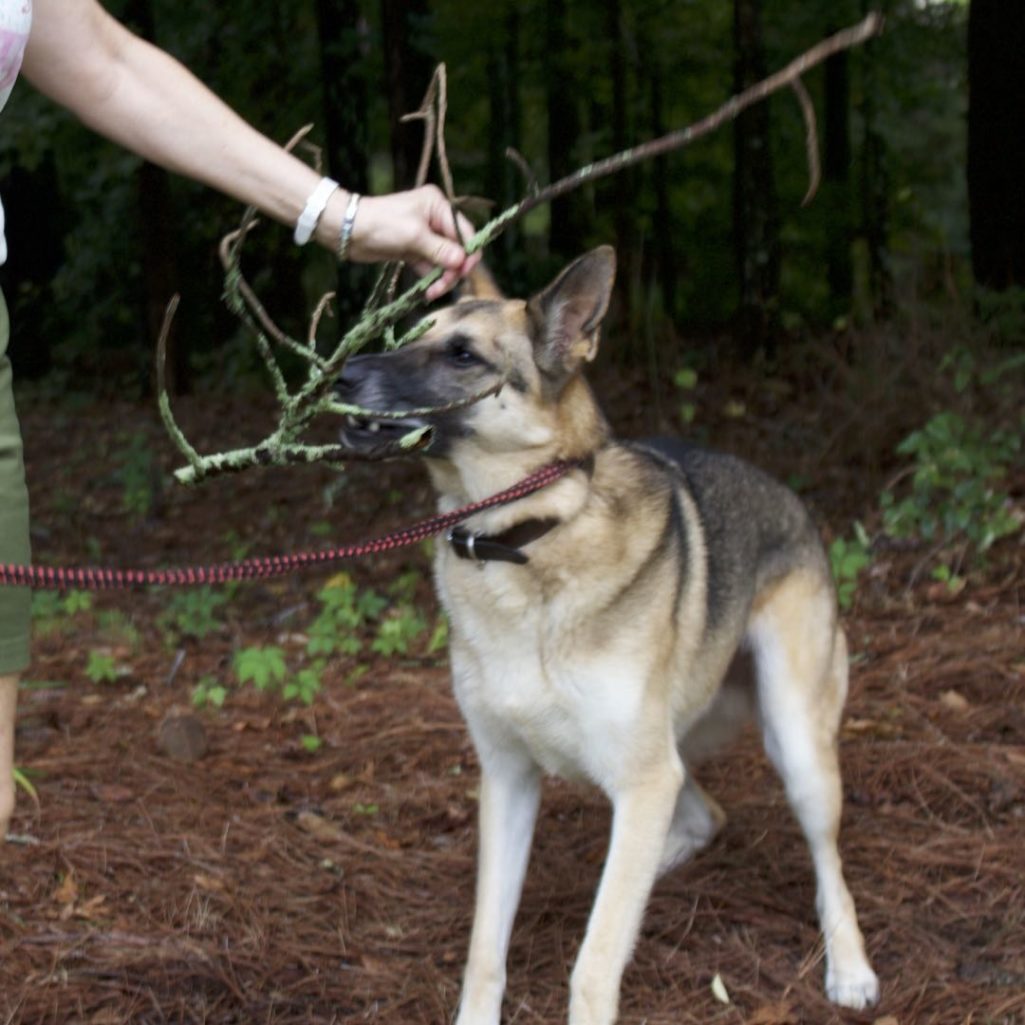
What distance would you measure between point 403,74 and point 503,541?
9589 millimetres

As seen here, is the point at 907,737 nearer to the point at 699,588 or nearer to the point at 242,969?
the point at 699,588

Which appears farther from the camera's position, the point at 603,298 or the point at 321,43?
the point at 321,43

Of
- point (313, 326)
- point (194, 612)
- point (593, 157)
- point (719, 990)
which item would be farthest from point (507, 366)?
point (593, 157)

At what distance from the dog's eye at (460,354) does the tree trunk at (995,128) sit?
868 cm

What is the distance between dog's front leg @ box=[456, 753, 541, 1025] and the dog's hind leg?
0.85 metres

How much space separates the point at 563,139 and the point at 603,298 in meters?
15.9

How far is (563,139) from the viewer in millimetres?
18938

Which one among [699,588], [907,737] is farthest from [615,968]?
[907,737]

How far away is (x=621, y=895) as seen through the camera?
146 inches

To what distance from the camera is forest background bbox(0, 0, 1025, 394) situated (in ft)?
39.7

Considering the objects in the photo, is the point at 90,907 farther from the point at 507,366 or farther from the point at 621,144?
the point at 621,144

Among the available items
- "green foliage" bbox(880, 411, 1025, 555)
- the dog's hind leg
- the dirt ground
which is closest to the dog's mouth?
the dog's hind leg

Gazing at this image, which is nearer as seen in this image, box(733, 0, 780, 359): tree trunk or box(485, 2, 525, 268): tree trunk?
box(733, 0, 780, 359): tree trunk

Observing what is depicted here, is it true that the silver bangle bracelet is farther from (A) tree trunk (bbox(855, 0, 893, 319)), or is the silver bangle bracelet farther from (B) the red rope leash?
(A) tree trunk (bbox(855, 0, 893, 319))
